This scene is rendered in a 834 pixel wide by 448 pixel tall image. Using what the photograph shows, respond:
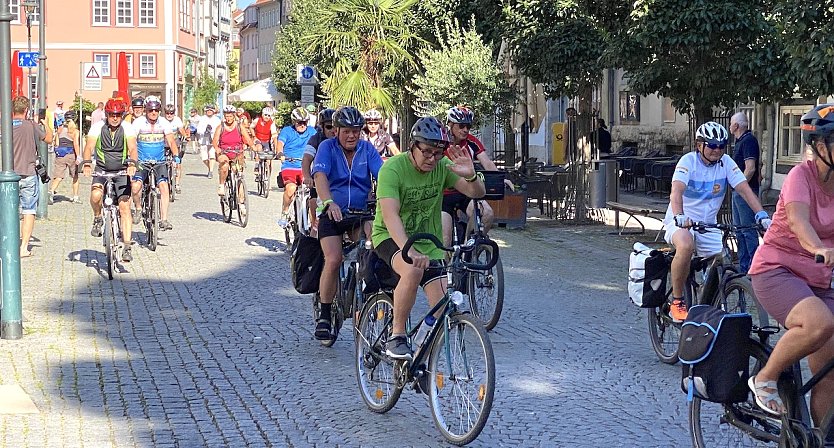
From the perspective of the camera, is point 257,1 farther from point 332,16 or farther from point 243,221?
point 243,221

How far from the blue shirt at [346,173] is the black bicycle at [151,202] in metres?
6.67

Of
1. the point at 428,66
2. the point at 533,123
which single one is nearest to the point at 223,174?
the point at 428,66

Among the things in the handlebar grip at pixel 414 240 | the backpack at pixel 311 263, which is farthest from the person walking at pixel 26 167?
the handlebar grip at pixel 414 240

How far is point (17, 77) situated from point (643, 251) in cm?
1934

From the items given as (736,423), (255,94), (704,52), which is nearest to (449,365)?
(736,423)

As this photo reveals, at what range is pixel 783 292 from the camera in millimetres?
5438

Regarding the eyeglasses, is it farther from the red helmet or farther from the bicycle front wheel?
the bicycle front wheel

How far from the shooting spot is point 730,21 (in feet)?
53.9

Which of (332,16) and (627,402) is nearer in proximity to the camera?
(627,402)

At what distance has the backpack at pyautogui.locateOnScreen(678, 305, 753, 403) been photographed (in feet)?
18.1

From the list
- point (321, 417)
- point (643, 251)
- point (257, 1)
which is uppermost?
point (257, 1)

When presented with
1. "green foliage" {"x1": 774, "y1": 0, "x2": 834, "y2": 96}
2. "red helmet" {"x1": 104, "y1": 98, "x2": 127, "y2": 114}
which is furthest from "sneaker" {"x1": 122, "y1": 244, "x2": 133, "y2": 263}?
"green foliage" {"x1": 774, "y1": 0, "x2": 834, "y2": 96}

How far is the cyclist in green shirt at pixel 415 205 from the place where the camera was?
22.2ft

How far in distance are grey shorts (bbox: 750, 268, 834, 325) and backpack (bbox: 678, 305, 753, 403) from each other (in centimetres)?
12
